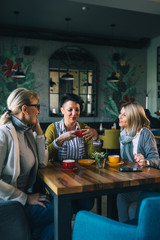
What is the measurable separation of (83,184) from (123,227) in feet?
1.37

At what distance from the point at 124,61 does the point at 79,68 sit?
1727 mm

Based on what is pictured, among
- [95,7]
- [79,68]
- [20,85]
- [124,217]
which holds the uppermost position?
[95,7]

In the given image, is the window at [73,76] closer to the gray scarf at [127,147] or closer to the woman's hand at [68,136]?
the gray scarf at [127,147]

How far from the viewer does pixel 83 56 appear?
785 centimetres

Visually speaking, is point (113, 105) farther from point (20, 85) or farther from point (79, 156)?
point (79, 156)

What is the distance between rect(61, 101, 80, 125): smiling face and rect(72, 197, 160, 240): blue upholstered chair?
1531 mm

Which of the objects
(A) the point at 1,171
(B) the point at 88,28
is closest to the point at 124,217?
(A) the point at 1,171

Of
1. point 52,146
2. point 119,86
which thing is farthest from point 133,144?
point 119,86

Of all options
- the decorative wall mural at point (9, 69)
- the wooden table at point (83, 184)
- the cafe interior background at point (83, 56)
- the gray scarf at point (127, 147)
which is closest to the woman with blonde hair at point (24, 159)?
the wooden table at point (83, 184)

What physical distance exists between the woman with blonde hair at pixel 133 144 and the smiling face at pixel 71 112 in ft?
1.68

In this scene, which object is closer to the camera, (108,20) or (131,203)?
(131,203)

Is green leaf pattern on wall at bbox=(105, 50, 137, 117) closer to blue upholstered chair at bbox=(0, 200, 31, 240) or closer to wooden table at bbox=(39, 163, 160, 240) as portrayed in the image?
wooden table at bbox=(39, 163, 160, 240)

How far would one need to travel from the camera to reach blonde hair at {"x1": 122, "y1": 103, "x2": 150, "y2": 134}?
2.44 metres

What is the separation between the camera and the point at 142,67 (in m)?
8.59
